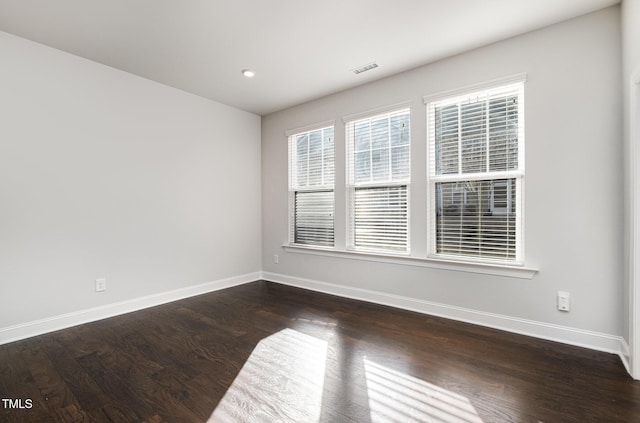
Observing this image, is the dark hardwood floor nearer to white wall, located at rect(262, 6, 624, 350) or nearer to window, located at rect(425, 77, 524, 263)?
white wall, located at rect(262, 6, 624, 350)

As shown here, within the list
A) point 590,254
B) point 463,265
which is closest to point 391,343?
point 463,265

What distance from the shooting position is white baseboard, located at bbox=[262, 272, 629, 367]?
2.38 m

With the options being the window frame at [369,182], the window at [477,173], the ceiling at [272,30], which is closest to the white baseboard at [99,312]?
the window frame at [369,182]

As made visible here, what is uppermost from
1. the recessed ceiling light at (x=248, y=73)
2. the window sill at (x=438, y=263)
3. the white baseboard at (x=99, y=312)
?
the recessed ceiling light at (x=248, y=73)

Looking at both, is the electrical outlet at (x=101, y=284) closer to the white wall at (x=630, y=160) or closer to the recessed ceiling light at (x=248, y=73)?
the recessed ceiling light at (x=248, y=73)

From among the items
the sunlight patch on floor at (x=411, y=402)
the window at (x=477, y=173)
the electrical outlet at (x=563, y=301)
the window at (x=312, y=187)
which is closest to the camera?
the sunlight patch on floor at (x=411, y=402)

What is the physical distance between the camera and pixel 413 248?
3350 mm

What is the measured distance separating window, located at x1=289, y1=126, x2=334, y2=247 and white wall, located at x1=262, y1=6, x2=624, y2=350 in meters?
1.27

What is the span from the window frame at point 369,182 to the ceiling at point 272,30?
17.2 inches

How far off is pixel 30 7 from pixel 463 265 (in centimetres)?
421

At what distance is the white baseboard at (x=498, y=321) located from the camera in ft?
7.82

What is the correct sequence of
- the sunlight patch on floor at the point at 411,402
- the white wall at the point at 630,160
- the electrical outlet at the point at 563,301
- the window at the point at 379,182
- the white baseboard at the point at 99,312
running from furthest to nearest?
1. the window at the point at 379,182
2. the white baseboard at the point at 99,312
3. the electrical outlet at the point at 563,301
4. the white wall at the point at 630,160
5. the sunlight patch on floor at the point at 411,402

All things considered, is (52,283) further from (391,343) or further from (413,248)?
(413,248)

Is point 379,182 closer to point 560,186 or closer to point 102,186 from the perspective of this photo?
point 560,186
